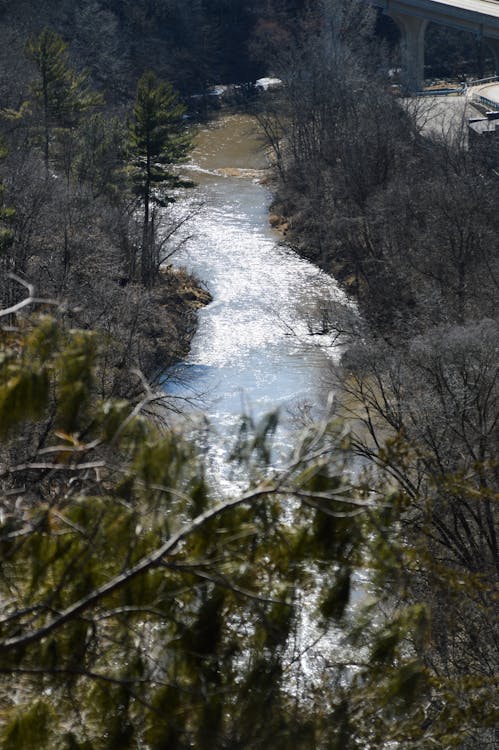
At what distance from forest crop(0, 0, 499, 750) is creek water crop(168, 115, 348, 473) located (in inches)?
36.3

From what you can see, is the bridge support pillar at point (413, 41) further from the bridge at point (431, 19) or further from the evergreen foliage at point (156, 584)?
the evergreen foliage at point (156, 584)

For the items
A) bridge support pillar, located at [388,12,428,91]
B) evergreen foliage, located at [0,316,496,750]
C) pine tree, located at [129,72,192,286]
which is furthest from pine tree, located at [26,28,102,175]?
evergreen foliage, located at [0,316,496,750]

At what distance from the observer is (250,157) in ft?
187

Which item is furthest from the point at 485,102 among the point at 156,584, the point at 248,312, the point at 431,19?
the point at 156,584

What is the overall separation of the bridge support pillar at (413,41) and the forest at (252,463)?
7626 millimetres

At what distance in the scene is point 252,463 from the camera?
765cm

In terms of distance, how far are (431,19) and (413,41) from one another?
99.8 inches

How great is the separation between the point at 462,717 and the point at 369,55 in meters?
57.3

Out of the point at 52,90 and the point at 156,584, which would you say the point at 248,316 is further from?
the point at 156,584

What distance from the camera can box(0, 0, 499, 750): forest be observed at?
6.54 m

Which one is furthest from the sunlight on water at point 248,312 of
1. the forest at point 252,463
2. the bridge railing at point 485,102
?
the bridge railing at point 485,102

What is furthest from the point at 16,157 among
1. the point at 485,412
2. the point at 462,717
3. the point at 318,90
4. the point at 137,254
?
the point at 462,717

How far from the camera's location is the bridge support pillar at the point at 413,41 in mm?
61906

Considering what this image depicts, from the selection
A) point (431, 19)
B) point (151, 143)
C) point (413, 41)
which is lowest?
point (151, 143)
